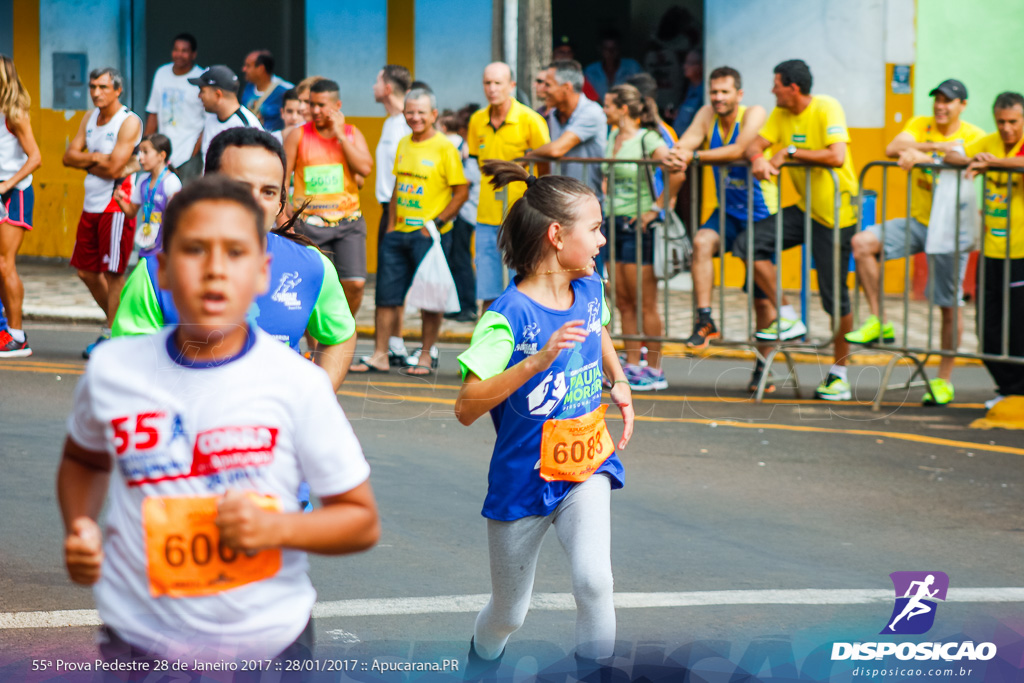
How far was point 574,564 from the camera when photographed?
3828 mm

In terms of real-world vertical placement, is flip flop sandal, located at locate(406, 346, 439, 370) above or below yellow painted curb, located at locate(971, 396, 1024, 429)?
above

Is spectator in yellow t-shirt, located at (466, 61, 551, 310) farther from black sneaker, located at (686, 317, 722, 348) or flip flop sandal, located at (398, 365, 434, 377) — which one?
black sneaker, located at (686, 317, 722, 348)

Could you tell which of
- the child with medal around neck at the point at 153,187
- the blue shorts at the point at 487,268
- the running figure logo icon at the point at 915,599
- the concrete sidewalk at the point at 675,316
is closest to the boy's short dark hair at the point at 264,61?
the concrete sidewalk at the point at 675,316

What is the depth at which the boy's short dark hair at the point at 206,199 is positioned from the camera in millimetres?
2363

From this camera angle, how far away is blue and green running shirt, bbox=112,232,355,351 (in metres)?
3.53

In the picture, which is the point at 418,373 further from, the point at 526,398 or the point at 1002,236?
the point at 526,398

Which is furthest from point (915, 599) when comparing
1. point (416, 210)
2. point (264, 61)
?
point (264, 61)

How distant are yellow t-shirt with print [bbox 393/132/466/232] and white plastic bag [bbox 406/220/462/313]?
0.93 ft

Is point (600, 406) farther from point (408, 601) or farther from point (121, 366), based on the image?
point (121, 366)

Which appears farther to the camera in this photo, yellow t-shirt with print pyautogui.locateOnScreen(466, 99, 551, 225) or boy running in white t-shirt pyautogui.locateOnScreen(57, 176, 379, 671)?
yellow t-shirt with print pyautogui.locateOnScreen(466, 99, 551, 225)

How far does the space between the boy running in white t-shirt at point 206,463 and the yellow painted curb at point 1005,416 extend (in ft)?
22.5

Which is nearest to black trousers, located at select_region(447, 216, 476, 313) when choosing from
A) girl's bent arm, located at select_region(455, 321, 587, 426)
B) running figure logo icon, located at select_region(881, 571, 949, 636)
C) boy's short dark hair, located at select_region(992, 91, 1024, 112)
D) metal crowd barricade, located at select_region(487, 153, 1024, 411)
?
metal crowd barricade, located at select_region(487, 153, 1024, 411)

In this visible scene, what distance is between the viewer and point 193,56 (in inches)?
573

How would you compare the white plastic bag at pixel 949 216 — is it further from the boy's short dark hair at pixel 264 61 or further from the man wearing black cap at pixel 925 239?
the boy's short dark hair at pixel 264 61
